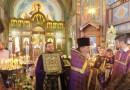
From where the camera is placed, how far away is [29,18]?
19844 mm

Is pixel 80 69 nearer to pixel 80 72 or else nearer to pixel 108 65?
pixel 80 72

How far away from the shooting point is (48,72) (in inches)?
142

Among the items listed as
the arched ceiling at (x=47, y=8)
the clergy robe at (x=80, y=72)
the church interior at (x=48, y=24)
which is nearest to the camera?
the clergy robe at (x=80, y=72)

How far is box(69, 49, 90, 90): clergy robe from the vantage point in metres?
3.05

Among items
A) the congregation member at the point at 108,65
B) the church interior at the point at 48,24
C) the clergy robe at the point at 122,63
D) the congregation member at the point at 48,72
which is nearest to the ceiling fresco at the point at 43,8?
the church interior at the point at 48,24

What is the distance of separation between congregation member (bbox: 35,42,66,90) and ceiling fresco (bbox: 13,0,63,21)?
672 inches

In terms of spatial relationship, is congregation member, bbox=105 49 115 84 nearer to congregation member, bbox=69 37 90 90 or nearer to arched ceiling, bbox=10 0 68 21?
congregation member, bbox=69 37 90 90

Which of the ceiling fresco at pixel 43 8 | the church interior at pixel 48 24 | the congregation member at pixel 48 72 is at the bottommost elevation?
the congregation member at pixel 48 72

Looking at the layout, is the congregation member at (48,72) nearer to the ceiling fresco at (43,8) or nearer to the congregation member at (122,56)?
the congregation member at (122,56)

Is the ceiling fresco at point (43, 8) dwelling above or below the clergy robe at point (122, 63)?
above

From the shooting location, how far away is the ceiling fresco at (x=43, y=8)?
1999 centimetres

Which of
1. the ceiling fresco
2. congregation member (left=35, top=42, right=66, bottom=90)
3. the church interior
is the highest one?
the ceiling fresco

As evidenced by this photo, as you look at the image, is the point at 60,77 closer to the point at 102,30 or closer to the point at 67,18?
the point at 102,30

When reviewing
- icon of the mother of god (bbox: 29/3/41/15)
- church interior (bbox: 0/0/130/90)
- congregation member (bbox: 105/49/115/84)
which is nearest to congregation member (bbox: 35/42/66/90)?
congregation member (bbox: 105/49/115/84)
